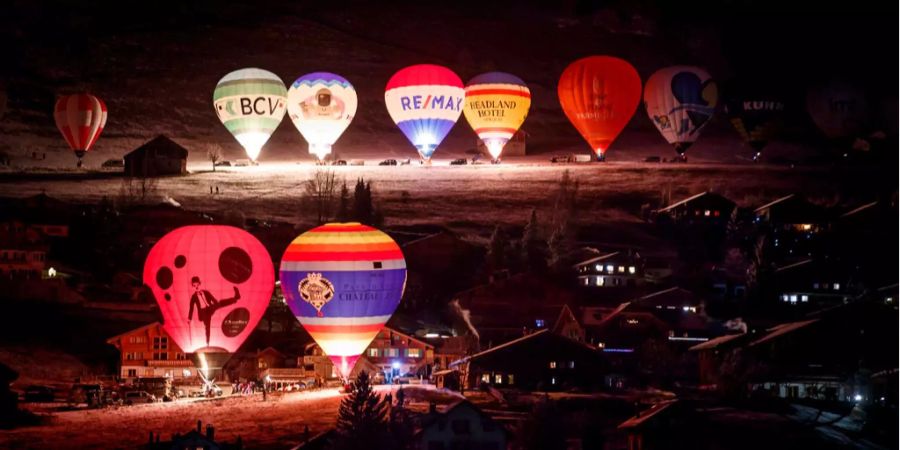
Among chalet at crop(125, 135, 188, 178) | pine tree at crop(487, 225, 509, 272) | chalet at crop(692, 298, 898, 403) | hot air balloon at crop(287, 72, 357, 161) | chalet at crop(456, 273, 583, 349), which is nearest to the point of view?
chalet at crop(692, 298, 898, 403)

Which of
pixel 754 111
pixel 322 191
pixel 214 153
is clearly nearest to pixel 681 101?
pixel 754 111

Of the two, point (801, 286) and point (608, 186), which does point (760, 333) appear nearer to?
point (801, 286)

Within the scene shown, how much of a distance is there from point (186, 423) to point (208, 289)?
192cm

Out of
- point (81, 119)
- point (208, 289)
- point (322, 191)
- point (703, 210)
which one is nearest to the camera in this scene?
point (208, 289)

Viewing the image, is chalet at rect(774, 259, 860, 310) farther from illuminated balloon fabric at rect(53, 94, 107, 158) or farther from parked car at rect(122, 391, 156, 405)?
illuminated balloon fabric at rect(53, 94, 107, 158)

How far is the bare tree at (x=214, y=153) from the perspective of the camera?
24.8 m

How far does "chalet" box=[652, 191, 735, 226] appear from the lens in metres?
23.2

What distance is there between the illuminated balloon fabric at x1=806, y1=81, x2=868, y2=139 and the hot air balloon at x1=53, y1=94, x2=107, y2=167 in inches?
418

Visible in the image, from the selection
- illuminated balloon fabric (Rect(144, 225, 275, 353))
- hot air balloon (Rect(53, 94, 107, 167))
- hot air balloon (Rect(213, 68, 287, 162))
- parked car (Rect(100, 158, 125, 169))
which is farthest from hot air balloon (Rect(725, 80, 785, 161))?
illuminated balloon fabric (Rect(144, 225, 275, 353))

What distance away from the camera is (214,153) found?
82.8 feet

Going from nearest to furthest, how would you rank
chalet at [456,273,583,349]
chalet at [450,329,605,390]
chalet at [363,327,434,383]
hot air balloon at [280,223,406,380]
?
1. hot air balloon at [280,223,406,380]
2. chalet at [450,329,605,390]
3. chalet at [363,327,434,383]
4. chalet at [456,273,583,349]

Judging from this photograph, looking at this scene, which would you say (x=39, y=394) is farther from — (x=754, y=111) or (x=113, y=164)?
(x=754, y=111)

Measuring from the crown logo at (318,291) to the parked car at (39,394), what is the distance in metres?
2.54

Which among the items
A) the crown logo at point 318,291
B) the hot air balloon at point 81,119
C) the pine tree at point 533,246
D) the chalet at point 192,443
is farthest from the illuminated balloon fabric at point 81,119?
the chalet at point 192,443
